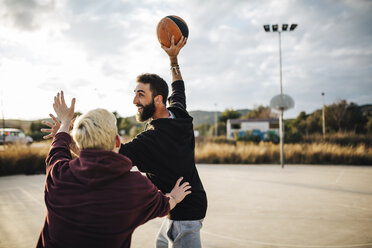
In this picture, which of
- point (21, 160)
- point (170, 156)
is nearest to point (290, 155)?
point (21, 160)

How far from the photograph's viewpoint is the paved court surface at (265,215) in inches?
152

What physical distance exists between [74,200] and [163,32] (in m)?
2.17

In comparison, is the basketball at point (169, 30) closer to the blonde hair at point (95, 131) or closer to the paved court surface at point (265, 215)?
the blonde hair at point (95, 131)

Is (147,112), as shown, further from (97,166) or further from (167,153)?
(97,166)

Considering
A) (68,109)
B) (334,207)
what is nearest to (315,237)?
(334,207)

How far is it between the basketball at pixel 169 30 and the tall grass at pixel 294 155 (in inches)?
474

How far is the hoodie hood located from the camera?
1.36 meters

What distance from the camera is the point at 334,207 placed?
5582 millimetres

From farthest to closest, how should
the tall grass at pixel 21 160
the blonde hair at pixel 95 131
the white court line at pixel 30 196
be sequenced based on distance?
the tall grass at pixel 21 160
the white court line at pixel 30 196
the blonde hair at pixel 95 131

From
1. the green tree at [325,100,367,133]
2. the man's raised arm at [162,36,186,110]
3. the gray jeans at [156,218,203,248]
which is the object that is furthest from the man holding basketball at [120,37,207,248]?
the green tree at [325,100,367,133]

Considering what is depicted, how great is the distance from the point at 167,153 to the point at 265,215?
3.88m

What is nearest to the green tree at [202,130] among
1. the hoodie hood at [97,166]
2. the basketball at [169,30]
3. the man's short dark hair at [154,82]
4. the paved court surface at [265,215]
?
the paved court surface at [265,215]

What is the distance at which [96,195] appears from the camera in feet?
Result: 4.47

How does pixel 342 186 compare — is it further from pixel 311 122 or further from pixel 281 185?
pixel 311 122
